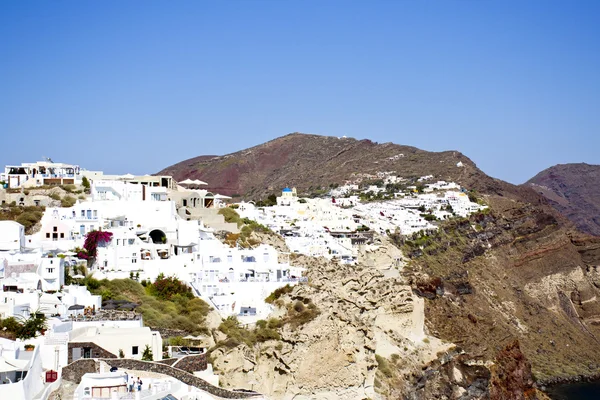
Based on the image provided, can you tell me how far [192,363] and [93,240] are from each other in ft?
37.0

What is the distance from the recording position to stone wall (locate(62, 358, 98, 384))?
24.0 metres

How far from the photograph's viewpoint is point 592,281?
8562cm

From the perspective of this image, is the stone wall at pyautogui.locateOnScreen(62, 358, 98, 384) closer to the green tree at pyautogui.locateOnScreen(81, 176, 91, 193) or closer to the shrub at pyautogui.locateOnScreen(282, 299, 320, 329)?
the shrub at pyautogui.locateOnScreen(282, 299, 320, 329)

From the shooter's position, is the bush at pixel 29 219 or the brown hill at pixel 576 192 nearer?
the bush at pixel 29 219

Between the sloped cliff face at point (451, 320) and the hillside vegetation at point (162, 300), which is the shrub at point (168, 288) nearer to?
the hillside vegetation at point (162, 300)

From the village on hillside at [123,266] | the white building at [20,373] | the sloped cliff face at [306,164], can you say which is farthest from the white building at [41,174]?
the sloped cliff face at [306,164]

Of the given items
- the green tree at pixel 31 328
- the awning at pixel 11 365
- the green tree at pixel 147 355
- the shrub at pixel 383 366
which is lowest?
the shrub at pixel 383 366

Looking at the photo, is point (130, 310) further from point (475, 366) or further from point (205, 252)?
point (475, 366)

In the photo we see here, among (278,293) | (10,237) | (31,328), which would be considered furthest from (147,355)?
(278,293)

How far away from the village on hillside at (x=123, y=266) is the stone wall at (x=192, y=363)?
0.04 m

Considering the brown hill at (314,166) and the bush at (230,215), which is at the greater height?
the brown hill at (314,166)

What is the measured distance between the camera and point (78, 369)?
24344 mm

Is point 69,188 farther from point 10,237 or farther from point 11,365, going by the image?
point 11,365

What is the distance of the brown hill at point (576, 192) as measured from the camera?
165875 millimetres
